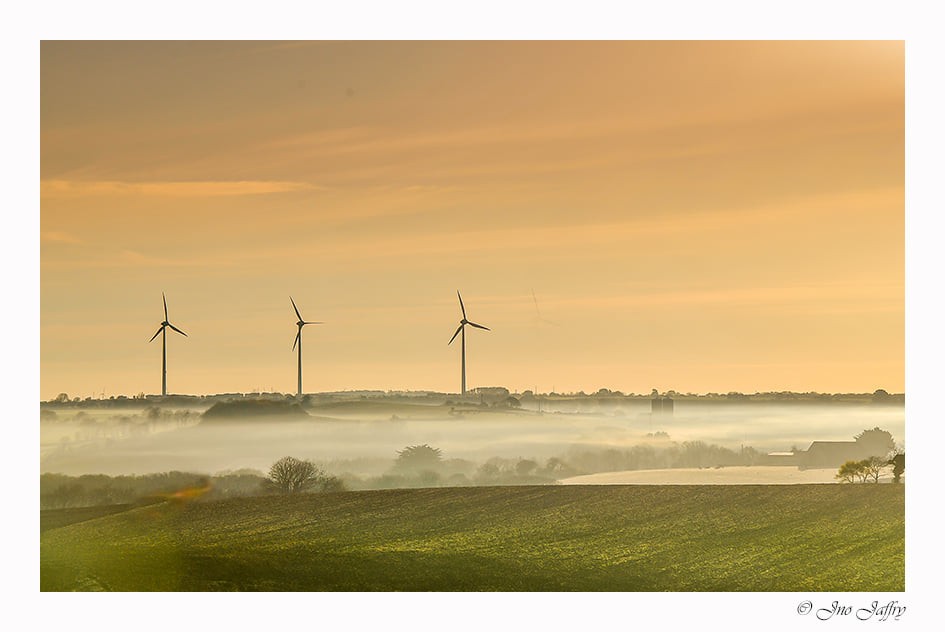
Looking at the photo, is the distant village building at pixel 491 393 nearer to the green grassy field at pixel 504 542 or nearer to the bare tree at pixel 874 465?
the green grassy field at pixel 504 542

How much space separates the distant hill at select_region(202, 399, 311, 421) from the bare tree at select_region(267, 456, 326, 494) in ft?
1.35

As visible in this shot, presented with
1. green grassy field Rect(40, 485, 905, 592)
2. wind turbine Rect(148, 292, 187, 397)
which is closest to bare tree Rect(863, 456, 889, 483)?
green grassy field Rect(40, 485, 905, 592)

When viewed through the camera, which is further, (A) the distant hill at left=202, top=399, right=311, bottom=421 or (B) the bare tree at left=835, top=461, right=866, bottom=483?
(A) the distant hill at left=202, top=399, right=311, bottom=421

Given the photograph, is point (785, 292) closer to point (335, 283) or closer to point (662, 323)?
point (662, 323)

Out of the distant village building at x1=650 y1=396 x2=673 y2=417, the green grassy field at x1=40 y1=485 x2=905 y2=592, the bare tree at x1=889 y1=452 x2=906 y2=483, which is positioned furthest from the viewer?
the distant village building at x1=650 y1=396 x2=673 y2=417

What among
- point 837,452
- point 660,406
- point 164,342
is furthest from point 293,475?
point 837,452

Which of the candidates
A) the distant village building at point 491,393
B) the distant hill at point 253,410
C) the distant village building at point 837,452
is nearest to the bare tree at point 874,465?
the distant village building at point 837,452

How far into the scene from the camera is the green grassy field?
36.3ft

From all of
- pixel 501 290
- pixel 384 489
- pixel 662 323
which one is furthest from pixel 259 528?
pixel 662 323

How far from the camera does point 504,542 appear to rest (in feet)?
36.9

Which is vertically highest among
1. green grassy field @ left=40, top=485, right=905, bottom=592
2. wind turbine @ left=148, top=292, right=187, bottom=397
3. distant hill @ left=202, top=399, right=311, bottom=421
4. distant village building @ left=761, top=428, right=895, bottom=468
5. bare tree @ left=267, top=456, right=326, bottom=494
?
wind turbine @ left=148, top=292, right=187, bottom=397

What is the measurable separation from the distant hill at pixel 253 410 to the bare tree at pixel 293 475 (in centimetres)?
41

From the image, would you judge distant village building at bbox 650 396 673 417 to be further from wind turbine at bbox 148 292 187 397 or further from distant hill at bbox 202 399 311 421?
wind turbine at bbox 148 292 187 397
